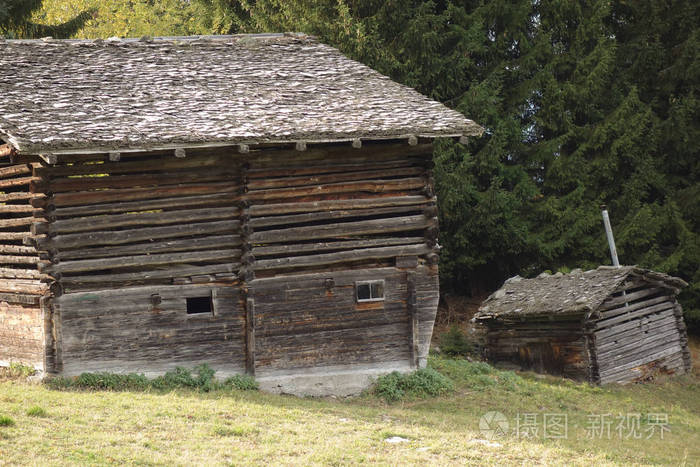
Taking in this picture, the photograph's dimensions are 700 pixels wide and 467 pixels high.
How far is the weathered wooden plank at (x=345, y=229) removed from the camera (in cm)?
1477

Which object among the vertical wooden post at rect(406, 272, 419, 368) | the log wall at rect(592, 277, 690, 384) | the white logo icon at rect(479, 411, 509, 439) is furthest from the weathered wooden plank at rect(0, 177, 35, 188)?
the log wall at rect(592, 277, 690, 384)

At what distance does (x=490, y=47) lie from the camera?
2762 cm

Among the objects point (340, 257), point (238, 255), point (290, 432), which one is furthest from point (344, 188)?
point (290, 432)

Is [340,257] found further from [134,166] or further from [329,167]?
[134,166]

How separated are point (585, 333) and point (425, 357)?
18.7 feet

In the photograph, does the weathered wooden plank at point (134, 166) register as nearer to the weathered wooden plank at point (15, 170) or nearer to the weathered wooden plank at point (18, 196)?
the weathered wooden plank at point (18, 196)

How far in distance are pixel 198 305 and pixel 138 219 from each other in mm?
1979

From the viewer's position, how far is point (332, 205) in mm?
15070

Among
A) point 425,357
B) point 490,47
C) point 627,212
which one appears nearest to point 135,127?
point 425,357

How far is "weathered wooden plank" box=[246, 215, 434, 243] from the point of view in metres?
14.8

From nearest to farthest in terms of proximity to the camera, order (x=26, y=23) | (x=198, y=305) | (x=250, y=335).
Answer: (x=250, y=335)
(x=198, y=305)
(x=26, y=23)

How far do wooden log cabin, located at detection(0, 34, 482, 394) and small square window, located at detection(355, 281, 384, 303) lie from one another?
3 cm

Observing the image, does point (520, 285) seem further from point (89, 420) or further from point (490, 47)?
point (89, 420)

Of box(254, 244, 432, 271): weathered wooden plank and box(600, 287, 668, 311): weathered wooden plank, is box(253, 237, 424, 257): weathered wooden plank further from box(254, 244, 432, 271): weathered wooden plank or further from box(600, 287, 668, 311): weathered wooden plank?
box(600, 287, 668, 311): weathered wooden plank
